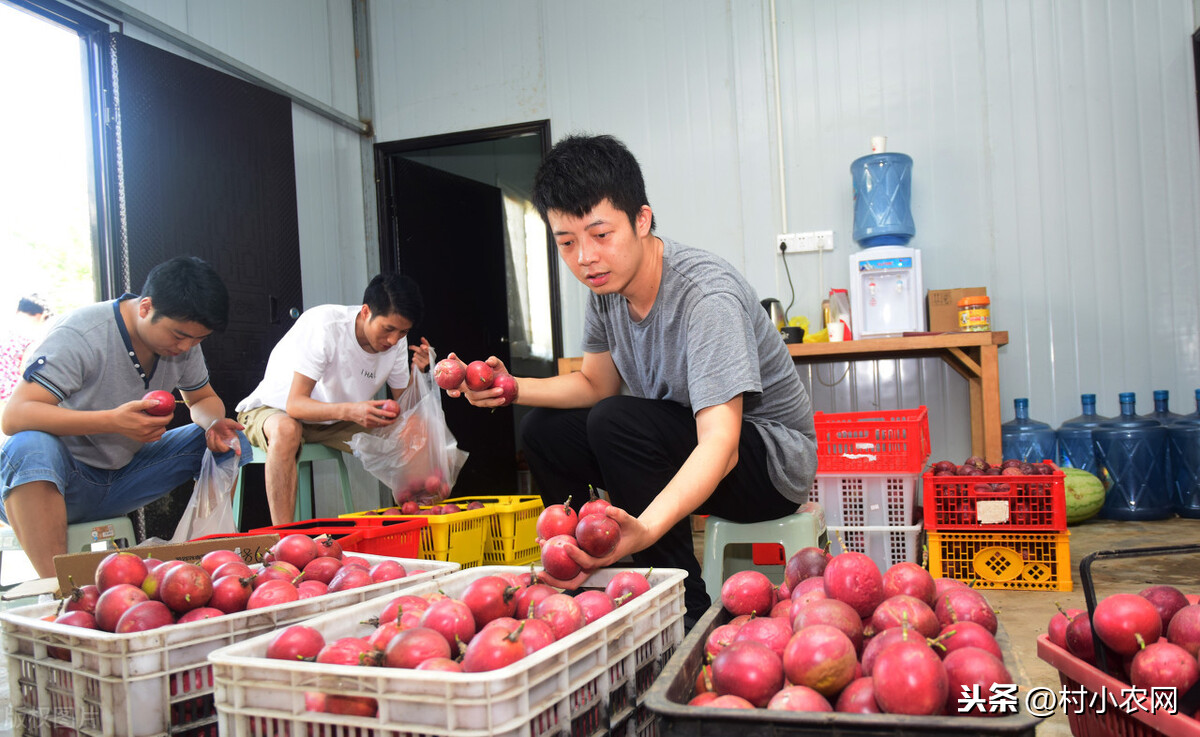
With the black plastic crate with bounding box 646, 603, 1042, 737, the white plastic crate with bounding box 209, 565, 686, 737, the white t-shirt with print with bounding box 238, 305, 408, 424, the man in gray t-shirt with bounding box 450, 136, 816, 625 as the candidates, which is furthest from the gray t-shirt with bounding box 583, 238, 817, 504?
the white t-shirt with print with bounding box 238, 305, 408, 424

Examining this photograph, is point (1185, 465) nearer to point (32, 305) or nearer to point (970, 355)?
point (970, 355)

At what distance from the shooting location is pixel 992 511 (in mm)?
2613

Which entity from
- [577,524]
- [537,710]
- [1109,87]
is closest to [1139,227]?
[1109,87]

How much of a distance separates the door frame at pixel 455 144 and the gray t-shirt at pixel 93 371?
2.70m

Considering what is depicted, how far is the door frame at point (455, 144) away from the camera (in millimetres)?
5109

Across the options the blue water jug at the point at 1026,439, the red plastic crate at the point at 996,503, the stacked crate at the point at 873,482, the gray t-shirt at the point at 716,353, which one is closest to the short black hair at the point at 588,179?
the gray t-shirt at the point at 716,353

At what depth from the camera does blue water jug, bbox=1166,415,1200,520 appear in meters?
3.82

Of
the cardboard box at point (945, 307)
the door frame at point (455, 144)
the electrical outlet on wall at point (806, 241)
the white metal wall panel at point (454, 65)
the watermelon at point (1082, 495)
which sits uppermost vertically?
the white metal wall panel at point (454, 65)

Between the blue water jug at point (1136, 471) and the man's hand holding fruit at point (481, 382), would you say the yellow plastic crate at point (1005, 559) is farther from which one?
the blue water jug at point (1136, 471)

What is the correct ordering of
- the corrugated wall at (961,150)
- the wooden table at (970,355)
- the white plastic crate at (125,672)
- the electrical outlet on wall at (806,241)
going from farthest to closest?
the electrical outlet on wall at (806,241)
the corrugated wall at (961,150)
the wooden table at (970,355)
the white plastic crate at (125,672)

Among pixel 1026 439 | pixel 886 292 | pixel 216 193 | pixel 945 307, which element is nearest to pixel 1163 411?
pixel 1026 439

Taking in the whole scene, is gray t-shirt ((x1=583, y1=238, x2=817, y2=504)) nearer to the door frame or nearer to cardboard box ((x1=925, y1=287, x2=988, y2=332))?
cardboard box ((x1=925, y1=287, x2=988, y2=332))

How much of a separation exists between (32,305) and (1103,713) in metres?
4.24

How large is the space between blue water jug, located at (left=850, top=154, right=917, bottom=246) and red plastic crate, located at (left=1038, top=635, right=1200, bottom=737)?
3.29 meters
